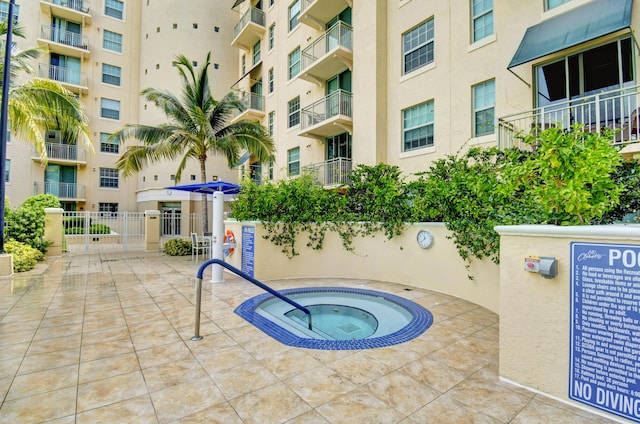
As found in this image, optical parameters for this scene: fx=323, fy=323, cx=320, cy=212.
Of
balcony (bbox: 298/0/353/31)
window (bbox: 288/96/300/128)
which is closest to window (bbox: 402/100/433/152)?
balcony (bbox: 298/0/353/31)

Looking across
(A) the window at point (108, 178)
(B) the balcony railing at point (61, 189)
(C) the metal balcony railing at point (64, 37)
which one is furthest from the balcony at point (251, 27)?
(B) the balcony railing at point (61, 189)

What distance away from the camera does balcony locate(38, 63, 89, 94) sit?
22797mm

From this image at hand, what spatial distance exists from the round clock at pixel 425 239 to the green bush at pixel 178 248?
10624mm

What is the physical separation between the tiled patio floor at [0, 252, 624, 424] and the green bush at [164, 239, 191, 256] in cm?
793

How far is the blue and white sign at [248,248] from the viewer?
331 inches

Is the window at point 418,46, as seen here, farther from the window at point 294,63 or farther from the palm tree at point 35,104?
the palm tree at point 35,104

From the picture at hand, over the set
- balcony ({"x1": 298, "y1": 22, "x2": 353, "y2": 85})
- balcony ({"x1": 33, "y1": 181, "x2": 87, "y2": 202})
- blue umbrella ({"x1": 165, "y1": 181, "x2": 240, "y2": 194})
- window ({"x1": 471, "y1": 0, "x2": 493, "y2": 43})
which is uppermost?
balcony ({"x1": 298, "y1": 22, "x2": 353, "y2": 85})

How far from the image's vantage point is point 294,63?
1808cm

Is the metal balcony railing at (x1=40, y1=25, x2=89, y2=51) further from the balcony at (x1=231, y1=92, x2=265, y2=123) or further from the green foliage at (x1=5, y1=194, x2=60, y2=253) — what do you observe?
the green foliage at (x1=5, y1=194, x2=60, y2=253)

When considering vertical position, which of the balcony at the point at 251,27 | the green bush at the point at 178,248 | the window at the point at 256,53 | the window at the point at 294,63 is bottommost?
the green bush at the point at 178,248

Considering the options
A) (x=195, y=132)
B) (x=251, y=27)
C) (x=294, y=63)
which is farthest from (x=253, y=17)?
(x=195, y=132)

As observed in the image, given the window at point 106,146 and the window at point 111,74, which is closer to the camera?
the window at point 106,146

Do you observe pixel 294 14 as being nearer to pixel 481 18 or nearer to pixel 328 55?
pixel 328 55

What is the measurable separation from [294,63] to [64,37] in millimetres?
18573
